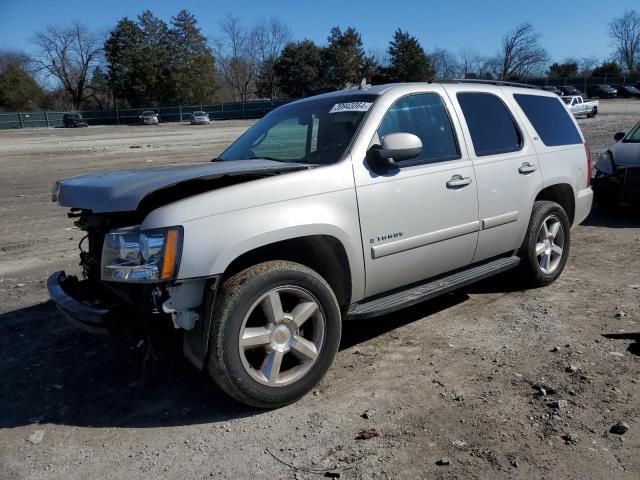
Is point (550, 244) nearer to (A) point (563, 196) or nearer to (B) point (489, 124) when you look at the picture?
(A) point (563, 196)

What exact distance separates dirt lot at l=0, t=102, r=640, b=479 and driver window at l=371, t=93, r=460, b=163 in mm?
1399

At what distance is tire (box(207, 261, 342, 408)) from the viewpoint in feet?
10.6

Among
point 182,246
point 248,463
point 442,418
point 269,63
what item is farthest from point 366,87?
point 269,63

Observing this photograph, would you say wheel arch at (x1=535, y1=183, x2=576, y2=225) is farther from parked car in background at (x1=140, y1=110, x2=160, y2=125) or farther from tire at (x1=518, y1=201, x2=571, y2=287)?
parked car in background at (x1=140, y1=110, x2=160, y2=125)

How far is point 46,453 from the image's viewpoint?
315cm

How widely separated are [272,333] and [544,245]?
3183 mm

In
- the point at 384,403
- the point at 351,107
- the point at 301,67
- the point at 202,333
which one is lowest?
the point at 384,403

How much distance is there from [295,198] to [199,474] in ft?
5.30

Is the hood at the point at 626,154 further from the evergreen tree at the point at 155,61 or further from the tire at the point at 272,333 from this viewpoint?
the evergreen tree at the point at 155,61

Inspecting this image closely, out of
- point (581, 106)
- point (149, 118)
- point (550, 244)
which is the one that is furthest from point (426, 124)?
point (149, 118)

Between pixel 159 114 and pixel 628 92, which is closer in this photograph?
pixel 628 92

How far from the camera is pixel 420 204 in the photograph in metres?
4.16

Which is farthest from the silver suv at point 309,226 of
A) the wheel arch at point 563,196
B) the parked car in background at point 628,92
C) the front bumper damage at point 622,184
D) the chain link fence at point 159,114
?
the parked car in background at point 628,92

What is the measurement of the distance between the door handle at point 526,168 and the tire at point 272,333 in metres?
2.38
